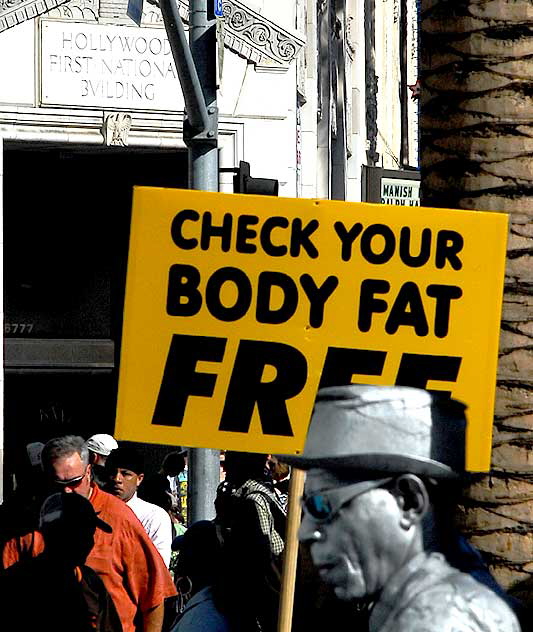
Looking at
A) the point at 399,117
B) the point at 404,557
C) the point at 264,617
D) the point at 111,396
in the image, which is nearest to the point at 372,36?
the point at 399,117

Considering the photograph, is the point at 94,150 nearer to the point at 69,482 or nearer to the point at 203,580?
the point at 69,482

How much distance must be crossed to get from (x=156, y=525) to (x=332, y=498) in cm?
607

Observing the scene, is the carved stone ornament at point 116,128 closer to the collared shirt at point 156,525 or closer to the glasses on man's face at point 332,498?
the collared shirt at point 156,525

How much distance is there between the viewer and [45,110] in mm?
16125

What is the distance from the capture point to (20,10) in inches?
631

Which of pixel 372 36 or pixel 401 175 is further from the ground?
pixel 372 36

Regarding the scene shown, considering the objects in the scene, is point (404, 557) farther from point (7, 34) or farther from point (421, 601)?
point (7, 34)

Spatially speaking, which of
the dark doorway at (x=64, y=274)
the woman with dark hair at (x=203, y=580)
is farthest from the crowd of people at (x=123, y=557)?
the dark doorway at (x=64, y=274)

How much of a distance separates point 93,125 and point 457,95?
1202cm

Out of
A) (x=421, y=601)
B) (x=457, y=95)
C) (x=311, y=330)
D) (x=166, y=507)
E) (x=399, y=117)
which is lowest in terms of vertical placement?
(x=166, y=507)

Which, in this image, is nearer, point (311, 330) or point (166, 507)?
point (311, 330)

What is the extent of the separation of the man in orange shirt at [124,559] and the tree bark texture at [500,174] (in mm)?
3174

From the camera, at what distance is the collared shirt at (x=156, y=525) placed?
8.88 m

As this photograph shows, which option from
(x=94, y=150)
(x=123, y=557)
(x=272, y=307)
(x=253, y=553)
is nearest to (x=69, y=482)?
(x=123, y=557)
